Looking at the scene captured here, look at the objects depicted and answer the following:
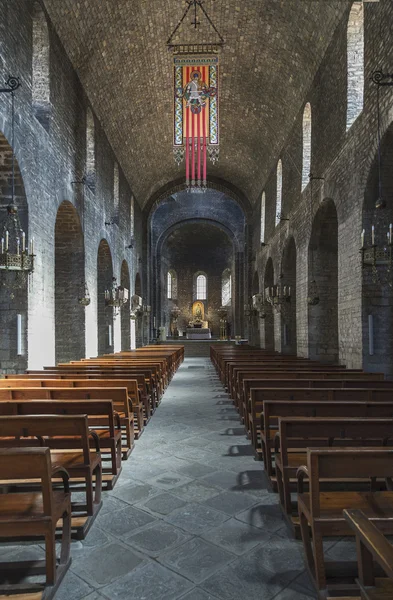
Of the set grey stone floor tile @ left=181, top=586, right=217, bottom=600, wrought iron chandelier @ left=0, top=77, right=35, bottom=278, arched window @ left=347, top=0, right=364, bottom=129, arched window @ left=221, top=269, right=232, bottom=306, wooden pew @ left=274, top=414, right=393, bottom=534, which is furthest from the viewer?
arched window @ left=221, top=269, right=232, bottom=306

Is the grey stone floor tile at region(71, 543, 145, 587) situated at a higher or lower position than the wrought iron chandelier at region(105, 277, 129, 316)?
lower

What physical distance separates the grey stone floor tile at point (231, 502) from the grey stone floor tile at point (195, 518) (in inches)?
3.6

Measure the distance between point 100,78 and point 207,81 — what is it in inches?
124

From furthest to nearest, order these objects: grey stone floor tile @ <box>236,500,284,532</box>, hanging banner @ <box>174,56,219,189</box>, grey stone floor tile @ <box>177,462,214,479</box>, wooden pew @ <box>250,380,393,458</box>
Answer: hanging banner @ <box>174,56,219,189</box> < wooden pew @ <box>250,380,393,458</box> < grey stone floor tile @ <box>177,462,214,479</box> < grey stone floor tile @ <box>236,500,284,532</box>

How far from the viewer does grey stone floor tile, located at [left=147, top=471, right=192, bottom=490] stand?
13.8ft

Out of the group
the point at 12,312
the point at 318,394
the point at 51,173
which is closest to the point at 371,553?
the point at 318,394

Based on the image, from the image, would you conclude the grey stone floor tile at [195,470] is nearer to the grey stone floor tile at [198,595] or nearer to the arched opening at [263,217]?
the grey stone floor tile at [198,595]

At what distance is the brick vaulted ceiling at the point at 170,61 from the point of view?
10.8m

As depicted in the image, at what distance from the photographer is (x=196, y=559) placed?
2838 mm

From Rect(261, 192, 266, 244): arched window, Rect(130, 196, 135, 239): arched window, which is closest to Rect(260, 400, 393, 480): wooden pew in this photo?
Rect(261, 192, 266, 244): arched window

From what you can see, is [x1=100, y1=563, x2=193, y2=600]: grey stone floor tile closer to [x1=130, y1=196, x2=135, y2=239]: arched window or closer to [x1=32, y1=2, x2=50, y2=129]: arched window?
[x1=32, y1=2, x2=50, y2=129]: arched window

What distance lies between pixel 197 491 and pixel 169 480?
42 centimetres

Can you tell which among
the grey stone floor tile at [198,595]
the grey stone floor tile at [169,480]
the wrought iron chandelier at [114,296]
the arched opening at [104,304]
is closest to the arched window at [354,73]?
the grey stone floor tile at [169,480]

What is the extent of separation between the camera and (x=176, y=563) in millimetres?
2787
